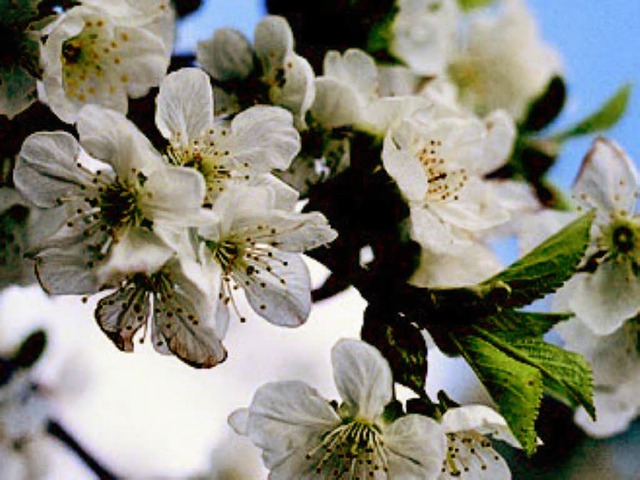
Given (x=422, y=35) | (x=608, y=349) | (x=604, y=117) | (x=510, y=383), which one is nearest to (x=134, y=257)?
(x=510, y=383)

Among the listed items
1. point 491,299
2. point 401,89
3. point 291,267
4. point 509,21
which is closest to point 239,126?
point 291,267

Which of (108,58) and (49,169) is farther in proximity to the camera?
(108,58)

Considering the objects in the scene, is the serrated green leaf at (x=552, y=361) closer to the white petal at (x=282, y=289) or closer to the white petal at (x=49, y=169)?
the white petal at (x=282, y=289)

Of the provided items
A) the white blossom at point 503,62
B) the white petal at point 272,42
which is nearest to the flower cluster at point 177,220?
the white petal at point 272,42

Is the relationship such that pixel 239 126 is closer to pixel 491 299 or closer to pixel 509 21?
pixel 491 299

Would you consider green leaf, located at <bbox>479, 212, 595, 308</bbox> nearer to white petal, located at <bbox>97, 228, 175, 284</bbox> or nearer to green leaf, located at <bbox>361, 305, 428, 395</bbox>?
green leaf, located at <bbox>361, 305, 428, 395</bbox>

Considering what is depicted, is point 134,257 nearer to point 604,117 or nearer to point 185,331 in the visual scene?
point 185,331
